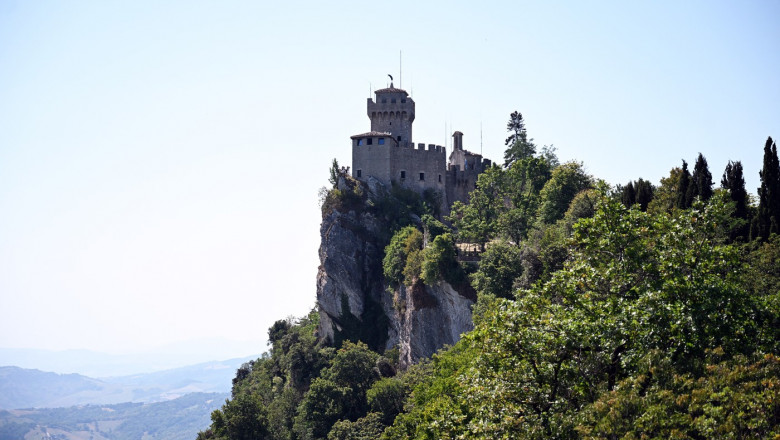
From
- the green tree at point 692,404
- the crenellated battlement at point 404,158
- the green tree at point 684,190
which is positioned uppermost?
the crenellated battlement at point 404,158

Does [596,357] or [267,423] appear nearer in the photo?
[596,357]

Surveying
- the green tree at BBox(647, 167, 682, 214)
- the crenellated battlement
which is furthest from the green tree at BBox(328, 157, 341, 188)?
the green tree at BBox(647, 167, 682, 214)

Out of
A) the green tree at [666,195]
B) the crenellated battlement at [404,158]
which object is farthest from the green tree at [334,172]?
the green tree at [666,195]

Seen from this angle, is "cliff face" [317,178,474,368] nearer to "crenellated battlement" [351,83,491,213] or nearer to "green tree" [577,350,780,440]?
"crenellated battlement" [351,83,491,213]

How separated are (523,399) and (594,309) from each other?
417 cm

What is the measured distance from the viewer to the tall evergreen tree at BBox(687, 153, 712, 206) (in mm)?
47156

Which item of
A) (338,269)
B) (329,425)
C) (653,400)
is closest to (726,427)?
(653,400)

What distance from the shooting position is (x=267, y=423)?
7288 centimetres

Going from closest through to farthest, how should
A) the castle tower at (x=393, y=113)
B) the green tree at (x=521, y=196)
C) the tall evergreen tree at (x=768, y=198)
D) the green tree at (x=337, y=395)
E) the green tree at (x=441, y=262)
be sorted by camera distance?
the tall evergreen tree at (x=768, y=198) → the green tree at (x=441, y=262) → the green tree at (x=337, y=395) → the green tree at (x=521, y=196) → the castle tower at (x=393, y=113)

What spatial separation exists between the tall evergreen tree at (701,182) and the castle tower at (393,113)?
45813 mm

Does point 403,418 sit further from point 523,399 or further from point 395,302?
point 395,302

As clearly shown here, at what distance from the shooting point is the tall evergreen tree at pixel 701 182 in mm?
47156

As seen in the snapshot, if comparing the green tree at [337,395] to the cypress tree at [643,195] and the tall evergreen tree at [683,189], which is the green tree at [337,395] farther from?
the tall evergreen tree at [683,189]

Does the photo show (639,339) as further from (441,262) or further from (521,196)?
(521,196)
